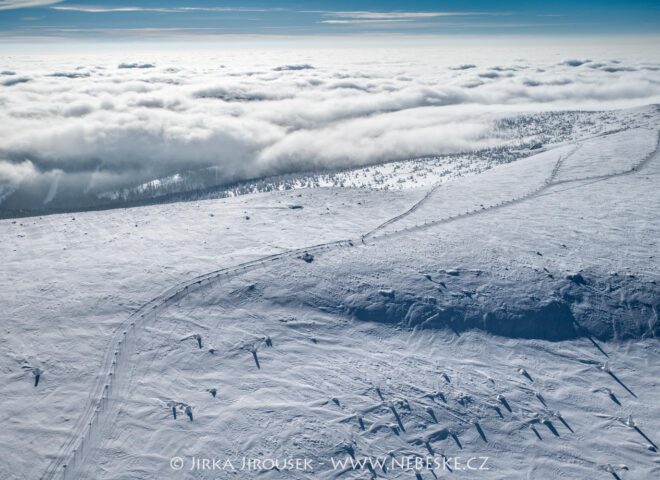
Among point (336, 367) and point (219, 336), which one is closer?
point (336, 367)

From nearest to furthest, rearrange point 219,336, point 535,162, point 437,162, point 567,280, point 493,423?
point 493,423
point 219,336
point 567,280
point 535,162
point 437,162

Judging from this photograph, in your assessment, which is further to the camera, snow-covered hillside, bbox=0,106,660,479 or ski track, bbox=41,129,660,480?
snow-covered hillside, bbox=0,106,660,479

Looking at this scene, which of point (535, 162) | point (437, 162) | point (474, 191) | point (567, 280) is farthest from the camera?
point (437, 162)

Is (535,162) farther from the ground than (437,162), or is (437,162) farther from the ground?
(535,162)

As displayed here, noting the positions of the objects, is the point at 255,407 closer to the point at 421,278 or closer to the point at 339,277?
the point at 339,277

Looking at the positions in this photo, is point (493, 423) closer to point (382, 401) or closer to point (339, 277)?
point (382, 401)

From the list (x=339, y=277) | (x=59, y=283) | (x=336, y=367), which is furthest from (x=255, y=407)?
(x=59, y=283)

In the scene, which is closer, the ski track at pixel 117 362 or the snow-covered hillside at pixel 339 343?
the ski track at pixel 117 362

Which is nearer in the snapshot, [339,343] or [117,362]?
[117,362]
